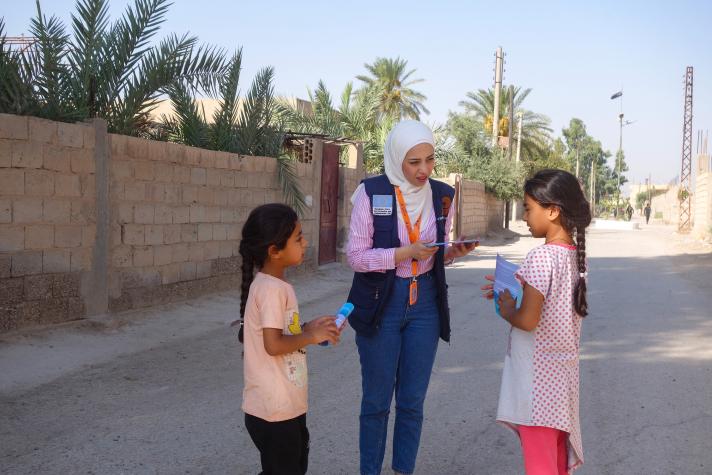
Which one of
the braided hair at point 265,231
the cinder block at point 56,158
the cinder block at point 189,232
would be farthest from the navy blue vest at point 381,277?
the cinder block at point 189,232

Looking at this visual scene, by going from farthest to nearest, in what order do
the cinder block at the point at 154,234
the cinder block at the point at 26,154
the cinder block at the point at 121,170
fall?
the cinder block at the point at 154,234 → the cinder block at the point at 121,170 → the cinder block at the point at 26,154

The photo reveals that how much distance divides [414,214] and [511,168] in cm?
2988

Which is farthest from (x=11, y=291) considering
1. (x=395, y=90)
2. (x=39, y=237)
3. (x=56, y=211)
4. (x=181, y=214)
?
(x=395, y=90)

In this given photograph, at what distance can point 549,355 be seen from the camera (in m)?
2.84

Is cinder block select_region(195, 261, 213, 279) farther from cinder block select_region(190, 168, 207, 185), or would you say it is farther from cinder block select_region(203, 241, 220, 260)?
cinder block select_region(190, 168, 207, 185)

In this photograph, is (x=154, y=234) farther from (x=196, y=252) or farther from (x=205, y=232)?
(x=205, y=232)

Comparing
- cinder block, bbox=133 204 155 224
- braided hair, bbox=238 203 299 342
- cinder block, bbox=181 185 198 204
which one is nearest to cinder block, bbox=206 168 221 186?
cinder block, bbox=181 185 198 204

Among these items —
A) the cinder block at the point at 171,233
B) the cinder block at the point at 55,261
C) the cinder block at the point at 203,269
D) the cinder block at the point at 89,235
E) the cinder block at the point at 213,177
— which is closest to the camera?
the cinder block at the point at 55,261

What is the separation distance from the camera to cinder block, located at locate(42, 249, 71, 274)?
6.82 m

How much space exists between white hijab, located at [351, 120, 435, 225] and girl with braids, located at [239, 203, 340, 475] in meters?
0.68

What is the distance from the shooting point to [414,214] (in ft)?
10.9

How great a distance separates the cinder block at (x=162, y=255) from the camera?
8.49m

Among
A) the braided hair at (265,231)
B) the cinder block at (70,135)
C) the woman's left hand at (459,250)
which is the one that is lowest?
the woman's left hand at (459,250)

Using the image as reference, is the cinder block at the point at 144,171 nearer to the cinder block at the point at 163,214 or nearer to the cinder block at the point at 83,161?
the cinder block at the point at 163,214
